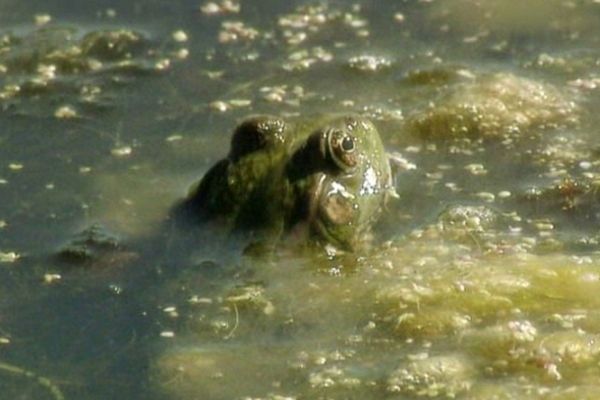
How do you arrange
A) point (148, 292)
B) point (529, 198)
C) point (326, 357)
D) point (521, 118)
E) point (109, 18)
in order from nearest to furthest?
point (326, 357)
point (148, 292)
point (529, 198)
point (521, 118)
point (109, 18)

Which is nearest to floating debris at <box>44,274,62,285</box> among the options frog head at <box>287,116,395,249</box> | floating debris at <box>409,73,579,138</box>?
frog head at <box>287,116,395,249</box>

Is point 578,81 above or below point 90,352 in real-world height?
above

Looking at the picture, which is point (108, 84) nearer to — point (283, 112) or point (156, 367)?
point (283, 112)

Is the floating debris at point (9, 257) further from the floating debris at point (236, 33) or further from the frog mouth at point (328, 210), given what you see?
the floating debris at point (236, 33)

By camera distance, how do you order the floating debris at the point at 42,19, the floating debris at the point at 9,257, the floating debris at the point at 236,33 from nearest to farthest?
the floating debris at the point at 9,257 → the floating debris at the point at 236,33 → the floating debris at the point at 42,19

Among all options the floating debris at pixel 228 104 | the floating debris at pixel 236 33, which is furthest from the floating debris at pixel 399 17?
the floating debris at pixel 228 104

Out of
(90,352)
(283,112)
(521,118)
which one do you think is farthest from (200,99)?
(90,352)
